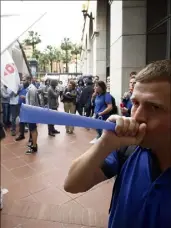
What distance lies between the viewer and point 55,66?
62.4 metres

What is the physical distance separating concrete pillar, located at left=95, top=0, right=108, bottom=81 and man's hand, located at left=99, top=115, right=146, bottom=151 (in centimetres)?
1069

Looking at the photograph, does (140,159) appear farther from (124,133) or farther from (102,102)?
(102,102)

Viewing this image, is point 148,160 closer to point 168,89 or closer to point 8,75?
point 168,89

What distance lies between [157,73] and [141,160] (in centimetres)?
37

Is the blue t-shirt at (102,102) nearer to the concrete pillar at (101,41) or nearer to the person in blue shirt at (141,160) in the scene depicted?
the person in blue shirt at (141,160)

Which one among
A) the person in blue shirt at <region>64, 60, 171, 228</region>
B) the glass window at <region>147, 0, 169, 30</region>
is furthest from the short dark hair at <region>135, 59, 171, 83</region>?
the glass window at <region>147, 0, 169, 30</region>


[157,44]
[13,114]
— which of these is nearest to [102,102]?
[157,44]

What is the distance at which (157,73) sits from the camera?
93 cm

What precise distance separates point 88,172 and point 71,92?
7984mm

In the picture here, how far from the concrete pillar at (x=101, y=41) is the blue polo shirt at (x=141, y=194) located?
10.5 meters

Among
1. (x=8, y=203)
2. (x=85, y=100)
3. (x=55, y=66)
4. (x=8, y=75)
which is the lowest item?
(x=8, y=203)

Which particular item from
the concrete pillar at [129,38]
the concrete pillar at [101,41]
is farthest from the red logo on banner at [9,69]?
the concrete pillar at [101,41]

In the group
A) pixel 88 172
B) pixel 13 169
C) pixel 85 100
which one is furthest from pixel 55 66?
pixel 88 172

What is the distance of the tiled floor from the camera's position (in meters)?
2.57
